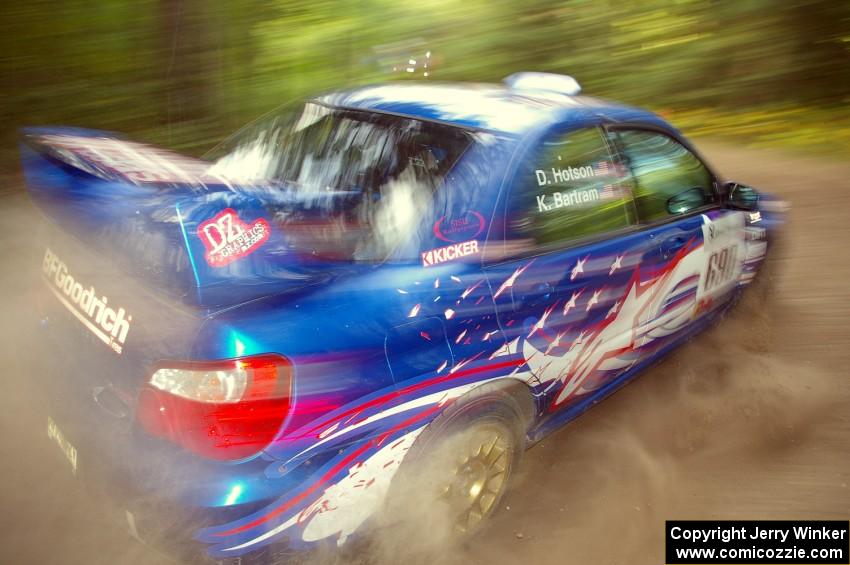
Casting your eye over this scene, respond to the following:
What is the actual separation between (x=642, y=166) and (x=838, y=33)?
29.9 ft

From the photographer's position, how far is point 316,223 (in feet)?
7.78

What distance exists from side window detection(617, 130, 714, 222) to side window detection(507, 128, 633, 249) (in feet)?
0.37

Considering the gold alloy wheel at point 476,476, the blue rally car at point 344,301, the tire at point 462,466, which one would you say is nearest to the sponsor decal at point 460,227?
the blue rally car at point 344,301

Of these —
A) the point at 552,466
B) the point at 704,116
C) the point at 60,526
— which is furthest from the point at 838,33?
the point at 60,526

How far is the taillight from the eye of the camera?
1913mm

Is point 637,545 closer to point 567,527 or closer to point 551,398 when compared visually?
point 567,527

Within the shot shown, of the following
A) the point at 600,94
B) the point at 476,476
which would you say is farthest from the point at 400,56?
the point at 476,476

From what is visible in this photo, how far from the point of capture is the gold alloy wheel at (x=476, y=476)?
100 inches

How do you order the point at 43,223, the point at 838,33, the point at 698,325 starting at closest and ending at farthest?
the point at 43,223 < the point at 698,325 < the point at 838,33

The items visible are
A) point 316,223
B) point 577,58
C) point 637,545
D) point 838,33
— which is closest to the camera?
point 316,223

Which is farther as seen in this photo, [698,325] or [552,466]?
[698,325]

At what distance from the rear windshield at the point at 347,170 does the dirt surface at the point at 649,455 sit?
3.12ft

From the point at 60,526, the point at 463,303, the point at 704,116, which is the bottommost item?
the point at 704,116

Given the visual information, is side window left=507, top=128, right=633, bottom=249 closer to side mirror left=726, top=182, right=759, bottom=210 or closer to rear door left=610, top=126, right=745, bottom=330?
rear door left=610, top=126, right=745, bottom=330
